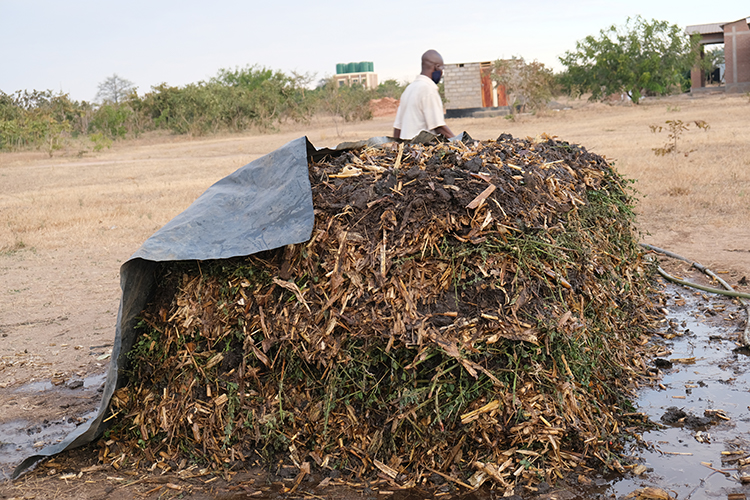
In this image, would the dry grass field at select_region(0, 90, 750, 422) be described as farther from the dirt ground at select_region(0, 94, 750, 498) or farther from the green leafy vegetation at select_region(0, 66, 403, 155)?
the green leafy vegetation at select_region(0, 66, 403, 155)

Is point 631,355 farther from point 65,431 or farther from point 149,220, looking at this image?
point 149,220

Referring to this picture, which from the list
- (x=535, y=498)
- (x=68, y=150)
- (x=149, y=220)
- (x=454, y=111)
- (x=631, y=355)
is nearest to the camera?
(x=535, y=498)

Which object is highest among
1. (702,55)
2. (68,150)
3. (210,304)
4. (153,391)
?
(702,55)

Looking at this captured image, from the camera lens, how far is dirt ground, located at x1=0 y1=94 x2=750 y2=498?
477cm

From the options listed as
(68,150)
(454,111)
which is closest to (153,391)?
(68,150)

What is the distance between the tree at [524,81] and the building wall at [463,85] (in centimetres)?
352

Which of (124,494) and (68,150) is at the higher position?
(68,150)

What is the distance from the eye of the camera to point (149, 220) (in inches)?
383

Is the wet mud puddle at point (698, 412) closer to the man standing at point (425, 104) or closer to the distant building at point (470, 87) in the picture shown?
the man standing at point (425, 104)

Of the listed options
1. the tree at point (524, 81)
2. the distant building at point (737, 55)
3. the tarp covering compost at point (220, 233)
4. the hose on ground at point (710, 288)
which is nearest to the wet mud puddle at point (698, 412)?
the hose on ground at point (710, 288)

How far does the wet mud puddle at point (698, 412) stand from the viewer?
2848 millimetres

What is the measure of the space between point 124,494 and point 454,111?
3267 centimetres

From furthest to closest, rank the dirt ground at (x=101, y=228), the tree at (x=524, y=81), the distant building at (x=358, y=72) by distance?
the distant building at (x=358, y=72)
the tree at (x=524, y=81)
the dirt ground at (x=101, y=228)

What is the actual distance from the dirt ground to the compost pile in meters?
0.59
